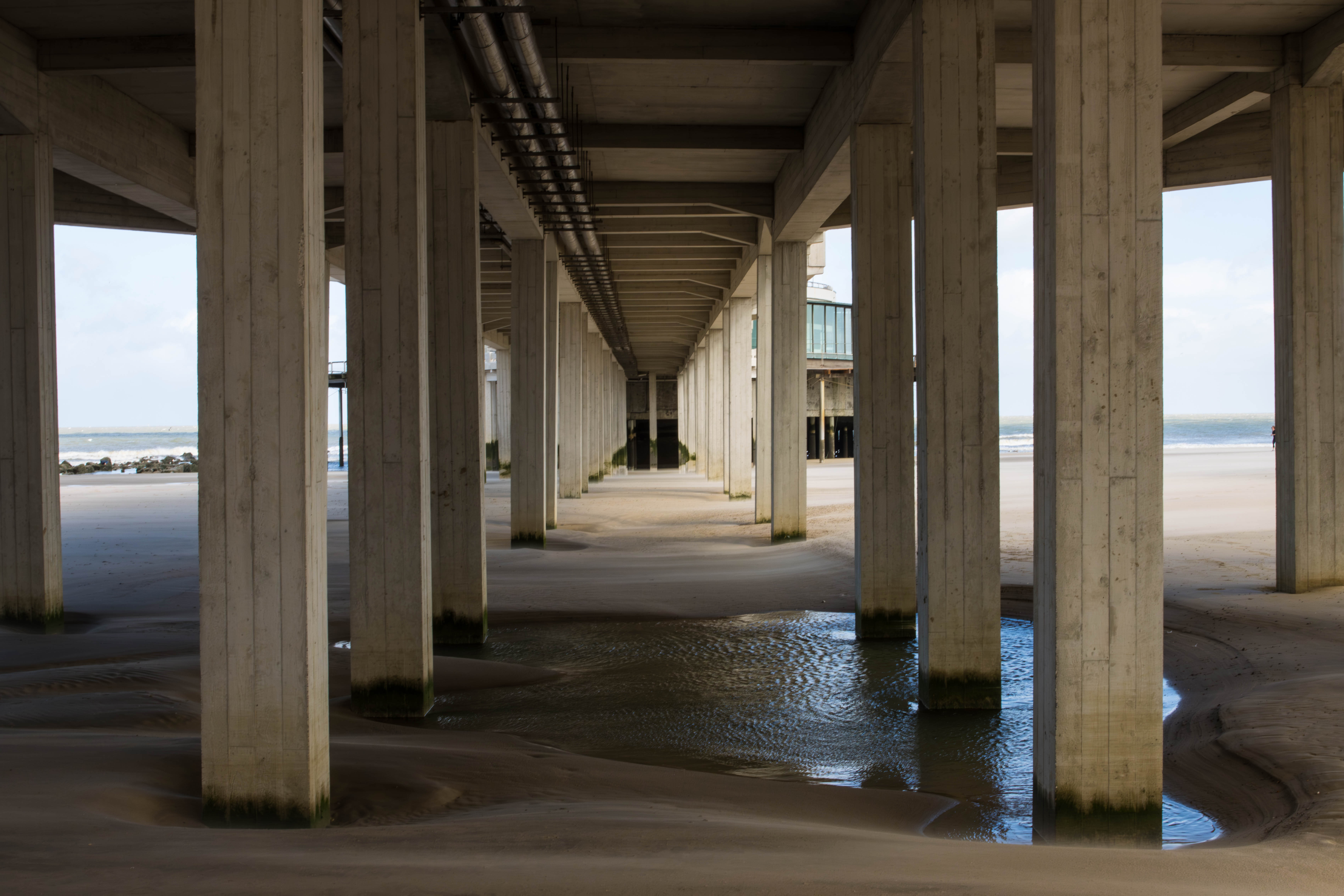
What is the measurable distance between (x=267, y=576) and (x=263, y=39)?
8.01 feet

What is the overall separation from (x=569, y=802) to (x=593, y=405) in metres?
32.8

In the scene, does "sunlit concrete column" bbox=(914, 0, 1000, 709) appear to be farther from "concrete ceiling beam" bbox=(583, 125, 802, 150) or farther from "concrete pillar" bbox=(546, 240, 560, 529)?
"concrete pillar" bbox=(546, 240, 560, 529)

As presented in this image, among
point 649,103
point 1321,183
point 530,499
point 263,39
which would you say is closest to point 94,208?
point 530,499

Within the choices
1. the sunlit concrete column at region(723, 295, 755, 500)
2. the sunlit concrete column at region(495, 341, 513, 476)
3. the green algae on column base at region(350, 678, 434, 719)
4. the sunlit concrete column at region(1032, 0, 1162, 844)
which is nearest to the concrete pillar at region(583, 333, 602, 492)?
the sunlit concrete column at region(495, 341, 513, 476)

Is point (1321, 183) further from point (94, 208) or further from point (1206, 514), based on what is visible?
point (94, 208)

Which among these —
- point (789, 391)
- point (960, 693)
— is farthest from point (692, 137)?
point (960, 693)

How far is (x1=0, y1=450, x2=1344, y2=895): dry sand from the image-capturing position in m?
3.42

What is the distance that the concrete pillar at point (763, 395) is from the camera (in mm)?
19500

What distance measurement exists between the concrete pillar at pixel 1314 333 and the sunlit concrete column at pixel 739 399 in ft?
54.7

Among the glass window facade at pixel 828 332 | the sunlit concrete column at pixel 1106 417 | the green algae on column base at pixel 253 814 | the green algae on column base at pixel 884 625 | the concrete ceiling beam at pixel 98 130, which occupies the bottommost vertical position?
the green algae on column base at pixel 884 625

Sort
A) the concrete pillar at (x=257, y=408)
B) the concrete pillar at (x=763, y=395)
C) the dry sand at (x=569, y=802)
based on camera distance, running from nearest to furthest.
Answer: the dry sand at (x=569, y=802)
the concrete pillar at (x=257, y=408)
the concrete pillar at (x=763, y=395)

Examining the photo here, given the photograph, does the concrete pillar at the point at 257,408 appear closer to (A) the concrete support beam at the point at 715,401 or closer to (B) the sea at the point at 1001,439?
(A) the concrete support beam at the point at 715,401

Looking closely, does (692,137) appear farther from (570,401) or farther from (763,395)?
(570,401)

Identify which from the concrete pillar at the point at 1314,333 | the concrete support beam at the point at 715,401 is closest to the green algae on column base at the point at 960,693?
the concrete pillar at the point at 1314,333
